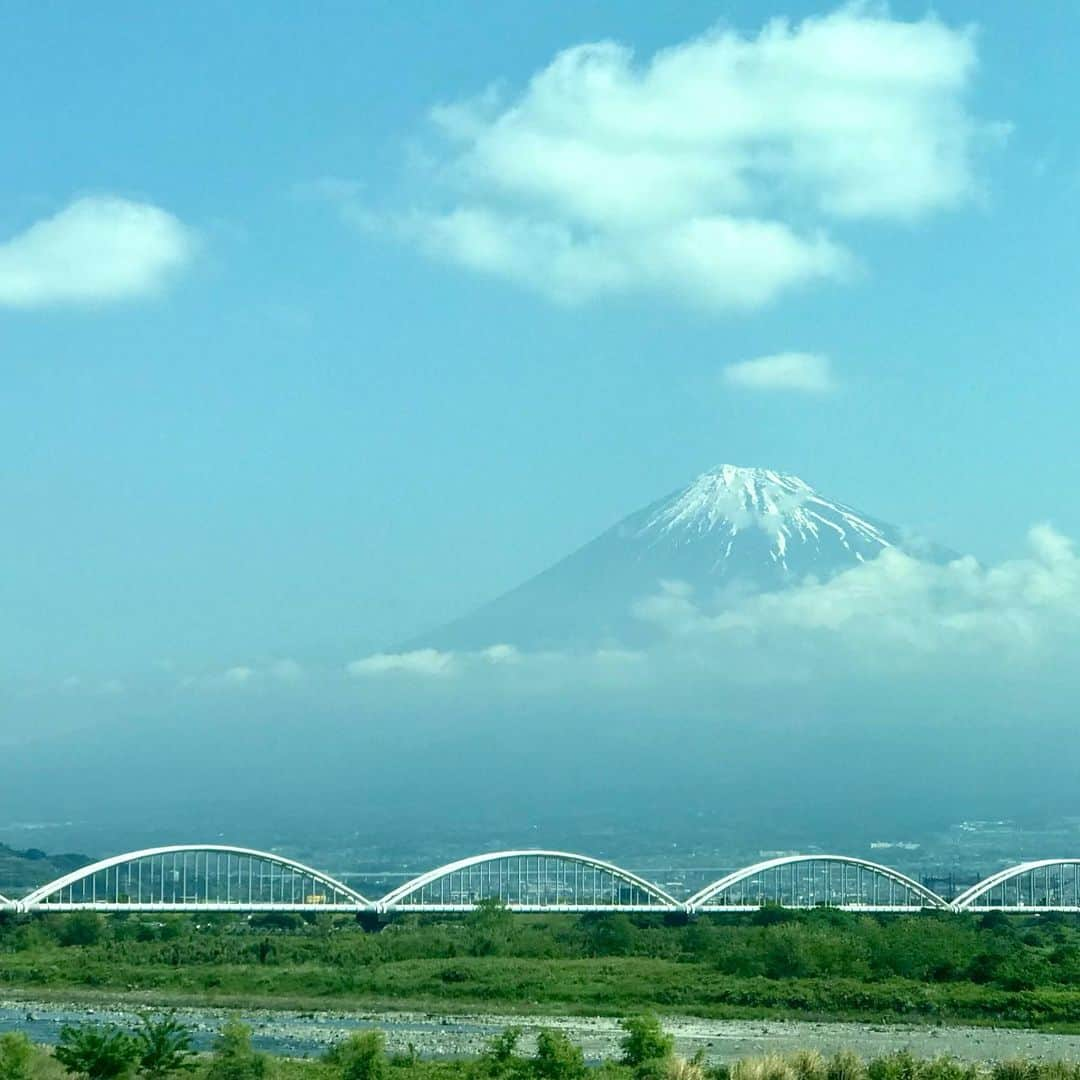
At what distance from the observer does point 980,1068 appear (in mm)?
29703

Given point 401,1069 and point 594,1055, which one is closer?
point 401,1069

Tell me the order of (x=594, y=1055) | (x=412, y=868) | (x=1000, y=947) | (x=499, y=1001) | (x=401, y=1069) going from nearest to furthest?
(x=401, y=1069) < (x=594, y=1055) < (x=499, y=1001) < (x=1000, y=947) < (x=412, y=868)

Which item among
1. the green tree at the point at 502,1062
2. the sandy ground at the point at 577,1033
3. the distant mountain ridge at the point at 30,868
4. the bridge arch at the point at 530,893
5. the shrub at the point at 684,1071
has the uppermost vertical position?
the distant mountain ridge at the point at 30,868

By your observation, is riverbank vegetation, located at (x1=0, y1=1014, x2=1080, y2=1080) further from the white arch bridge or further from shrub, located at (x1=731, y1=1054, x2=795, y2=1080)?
the white arch bridge

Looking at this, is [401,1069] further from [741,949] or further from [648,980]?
[741,949]

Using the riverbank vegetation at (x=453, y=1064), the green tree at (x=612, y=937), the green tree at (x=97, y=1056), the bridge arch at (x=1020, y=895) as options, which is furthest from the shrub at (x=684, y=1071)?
the bridge arch at (x=1020, y=895)

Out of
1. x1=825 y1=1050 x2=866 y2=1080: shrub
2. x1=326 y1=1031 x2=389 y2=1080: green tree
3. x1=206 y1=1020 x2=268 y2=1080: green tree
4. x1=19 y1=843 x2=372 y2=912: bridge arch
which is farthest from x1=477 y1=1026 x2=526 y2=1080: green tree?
x1=19 y1=843 x2=372 y2=912: bridge arch

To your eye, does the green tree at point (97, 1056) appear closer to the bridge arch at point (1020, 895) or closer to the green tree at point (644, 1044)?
the green tree at point (644, 1044)

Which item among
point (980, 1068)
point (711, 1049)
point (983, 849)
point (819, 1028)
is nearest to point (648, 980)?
point (819, 1028)

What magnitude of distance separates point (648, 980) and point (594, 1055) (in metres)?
15.3

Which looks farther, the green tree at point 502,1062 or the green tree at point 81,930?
the green tree at point 81,930

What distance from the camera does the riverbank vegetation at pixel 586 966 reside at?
45.0m

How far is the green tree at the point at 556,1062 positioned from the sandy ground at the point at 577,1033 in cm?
599

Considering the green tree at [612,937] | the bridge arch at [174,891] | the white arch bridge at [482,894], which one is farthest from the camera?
the white arch bridge at [482,894]
